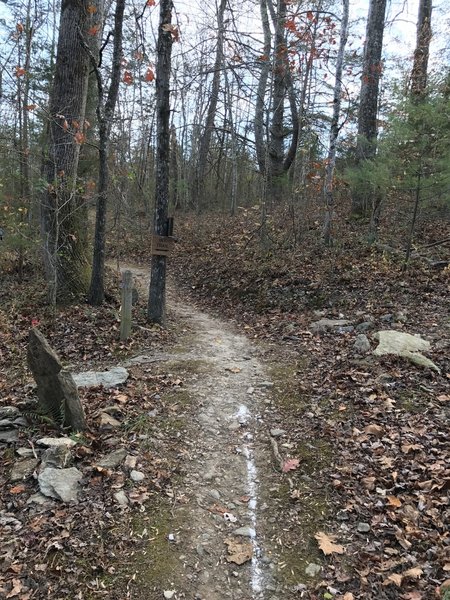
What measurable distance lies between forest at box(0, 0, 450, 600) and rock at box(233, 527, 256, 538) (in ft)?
0.04

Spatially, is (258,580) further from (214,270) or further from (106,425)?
(214,270)

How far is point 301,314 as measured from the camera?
8.84 m

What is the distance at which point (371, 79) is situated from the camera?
40.3 feet

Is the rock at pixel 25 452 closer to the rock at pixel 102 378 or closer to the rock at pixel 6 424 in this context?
the rock at pixel 6 424

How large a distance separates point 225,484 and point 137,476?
2.79ft

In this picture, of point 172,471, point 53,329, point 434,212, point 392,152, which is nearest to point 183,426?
point 172,471

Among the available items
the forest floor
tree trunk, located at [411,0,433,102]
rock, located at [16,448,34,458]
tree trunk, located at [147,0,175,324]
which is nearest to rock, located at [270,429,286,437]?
the forest floor

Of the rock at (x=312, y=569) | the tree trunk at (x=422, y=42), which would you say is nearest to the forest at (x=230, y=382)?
the rock at (x=312, y=569)

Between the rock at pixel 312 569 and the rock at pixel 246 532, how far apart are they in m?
0.51

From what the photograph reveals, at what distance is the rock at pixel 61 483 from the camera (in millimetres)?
3738

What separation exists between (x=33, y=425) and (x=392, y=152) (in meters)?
8.57

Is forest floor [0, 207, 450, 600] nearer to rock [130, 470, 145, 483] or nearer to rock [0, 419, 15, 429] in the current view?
rock [130, 470, 145, 483]

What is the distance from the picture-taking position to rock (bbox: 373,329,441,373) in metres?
6.00

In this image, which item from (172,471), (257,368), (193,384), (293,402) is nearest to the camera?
(172,471)
